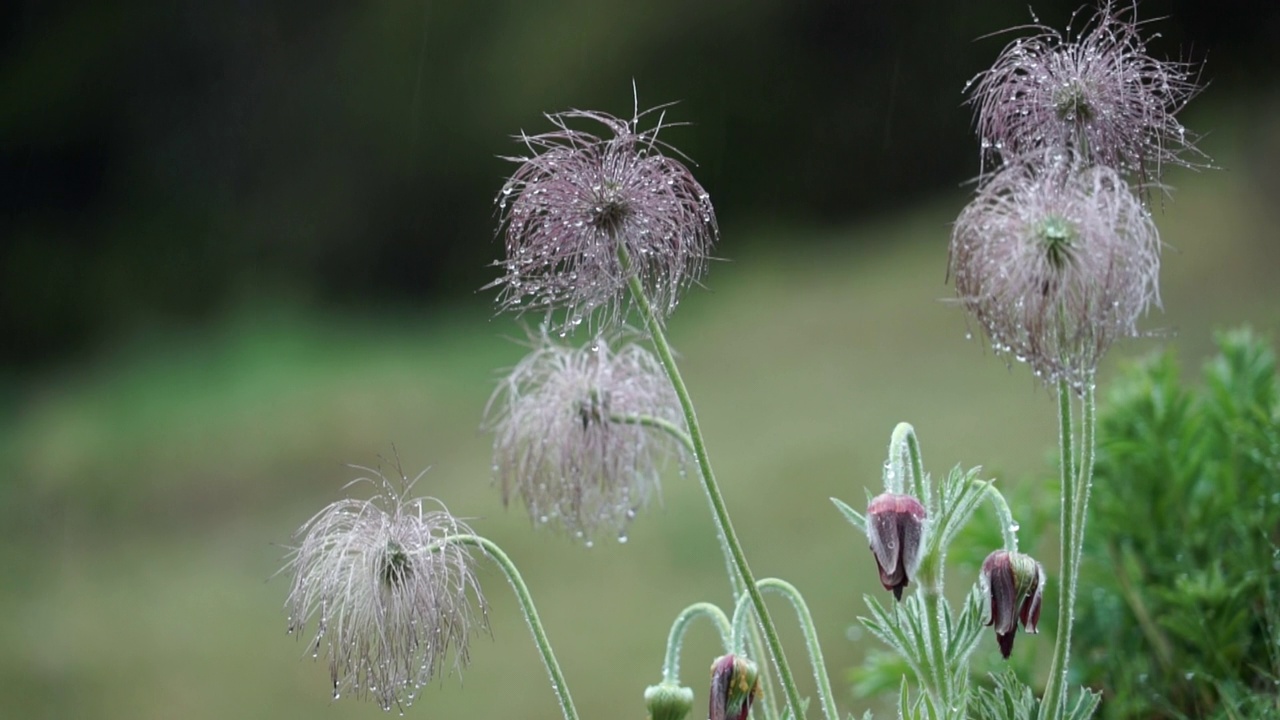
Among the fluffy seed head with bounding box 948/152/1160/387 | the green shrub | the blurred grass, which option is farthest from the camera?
the blurred grass

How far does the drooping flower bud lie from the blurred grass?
3.11 feet

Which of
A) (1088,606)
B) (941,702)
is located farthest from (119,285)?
(941,702)

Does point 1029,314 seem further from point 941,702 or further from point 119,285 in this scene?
point 119,285

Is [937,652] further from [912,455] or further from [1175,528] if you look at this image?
[1175,528]

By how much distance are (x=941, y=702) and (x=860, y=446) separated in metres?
1.17

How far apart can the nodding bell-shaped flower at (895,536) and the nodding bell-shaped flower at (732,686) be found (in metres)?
0.08

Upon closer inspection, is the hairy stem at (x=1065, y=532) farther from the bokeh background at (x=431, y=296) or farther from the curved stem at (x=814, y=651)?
the bokeh background at (x=431, y=296)

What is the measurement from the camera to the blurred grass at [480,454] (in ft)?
5.19

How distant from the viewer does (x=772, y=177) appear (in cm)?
185

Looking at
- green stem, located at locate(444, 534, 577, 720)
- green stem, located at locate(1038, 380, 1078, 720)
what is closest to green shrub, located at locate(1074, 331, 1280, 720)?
green stem, located at locate(1038, 380, 1078, 720)

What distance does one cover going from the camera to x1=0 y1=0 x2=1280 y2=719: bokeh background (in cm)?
161

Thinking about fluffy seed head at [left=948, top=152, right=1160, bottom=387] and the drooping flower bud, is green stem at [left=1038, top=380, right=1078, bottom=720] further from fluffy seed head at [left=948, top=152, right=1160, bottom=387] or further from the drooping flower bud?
the drooping flower bud

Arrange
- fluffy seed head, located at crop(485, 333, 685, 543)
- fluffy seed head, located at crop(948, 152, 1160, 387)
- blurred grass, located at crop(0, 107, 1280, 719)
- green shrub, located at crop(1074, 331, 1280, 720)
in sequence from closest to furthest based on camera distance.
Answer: fluffy seed head, located at crop(948, 152, 1160, 387) < fluffy seed head, located at crop(485, 333, 685, 543) < green shrub, located at crop(1074, 331, 1280, 720) < blurred grass, located at crop(0, 107, 1280, 719)

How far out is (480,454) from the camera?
186 cm
